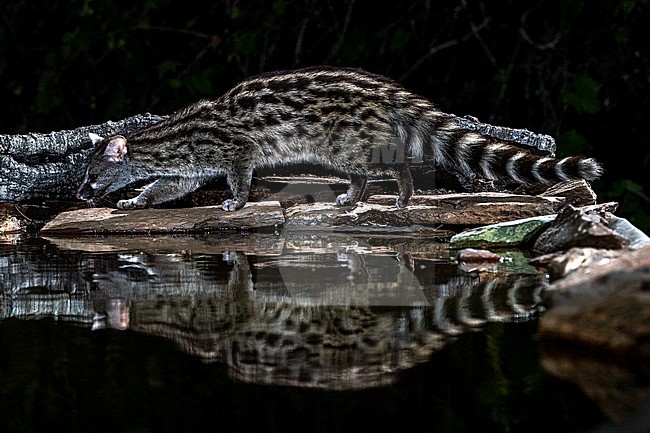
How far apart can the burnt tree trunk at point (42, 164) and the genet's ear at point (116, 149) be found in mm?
181

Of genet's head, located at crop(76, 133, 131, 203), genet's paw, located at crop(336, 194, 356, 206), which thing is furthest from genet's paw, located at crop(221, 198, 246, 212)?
genet's head, located at crop(76, 133, 131, 203)

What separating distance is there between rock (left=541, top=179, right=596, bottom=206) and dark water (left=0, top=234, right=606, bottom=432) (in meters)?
1.01

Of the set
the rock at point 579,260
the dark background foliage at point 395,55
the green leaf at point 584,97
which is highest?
the dark background foliage at point 395,55

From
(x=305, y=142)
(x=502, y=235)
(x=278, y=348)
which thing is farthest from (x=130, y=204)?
(x=278, y=348)

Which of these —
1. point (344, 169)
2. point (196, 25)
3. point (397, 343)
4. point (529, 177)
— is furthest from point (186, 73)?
point (397, 343)

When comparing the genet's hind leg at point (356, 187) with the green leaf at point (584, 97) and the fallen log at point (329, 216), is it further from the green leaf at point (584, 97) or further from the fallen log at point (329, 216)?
the green leaf at point (584, 97)

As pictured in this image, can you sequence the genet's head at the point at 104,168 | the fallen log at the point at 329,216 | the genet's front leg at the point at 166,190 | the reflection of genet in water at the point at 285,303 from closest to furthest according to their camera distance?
1. the reflection of genet in water at the point at 285,303
2. the fallen log at the point at 329,216
3. the genet's head at the point at 104,168
4. the genet's front leg at the point at 166,190

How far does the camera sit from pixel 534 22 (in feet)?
20.7

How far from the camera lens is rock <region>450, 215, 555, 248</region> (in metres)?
3.22

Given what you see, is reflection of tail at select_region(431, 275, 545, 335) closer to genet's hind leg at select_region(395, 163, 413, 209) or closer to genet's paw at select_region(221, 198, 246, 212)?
genet's hind leg at select_region(395, 163, 413, 209)

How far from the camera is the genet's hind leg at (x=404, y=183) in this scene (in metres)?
3.91

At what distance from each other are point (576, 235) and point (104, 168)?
8.34 feet

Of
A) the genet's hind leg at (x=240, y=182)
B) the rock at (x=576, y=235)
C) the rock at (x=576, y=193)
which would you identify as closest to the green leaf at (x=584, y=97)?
the rock at (x=576, y=193)

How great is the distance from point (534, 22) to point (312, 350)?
16.5 feet
